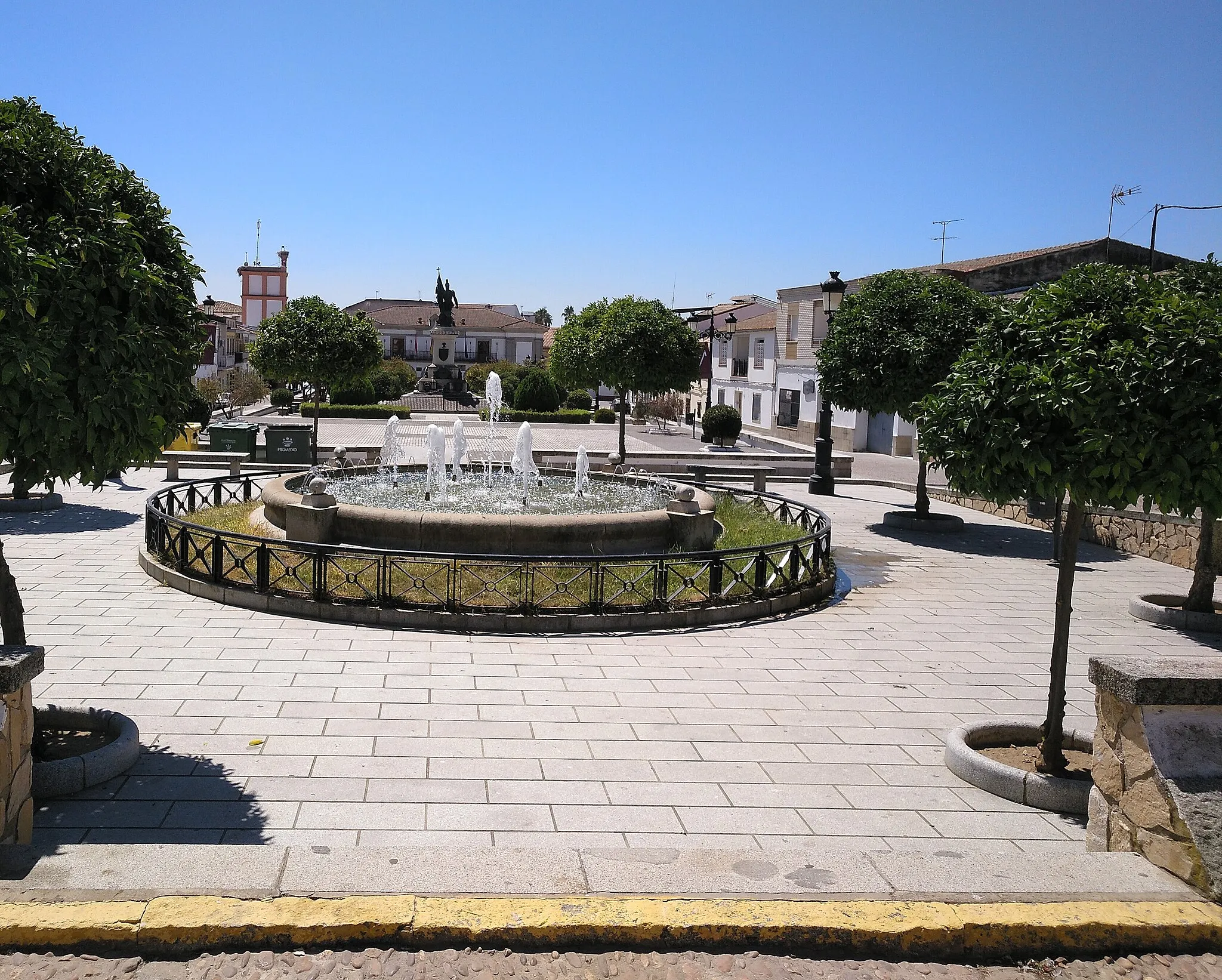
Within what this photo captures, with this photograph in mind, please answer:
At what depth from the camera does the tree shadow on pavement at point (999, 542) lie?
14.2 meters

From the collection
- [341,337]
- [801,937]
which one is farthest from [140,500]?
[801,937]

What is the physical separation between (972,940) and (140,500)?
15.8m

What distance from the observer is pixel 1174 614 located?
1011 centimetres

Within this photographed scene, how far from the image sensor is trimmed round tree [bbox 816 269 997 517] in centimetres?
1527

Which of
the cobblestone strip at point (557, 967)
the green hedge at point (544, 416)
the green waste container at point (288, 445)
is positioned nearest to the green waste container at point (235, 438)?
the green waste container at point (288, 445)

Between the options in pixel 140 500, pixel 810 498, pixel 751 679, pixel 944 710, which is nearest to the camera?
pixel 944 710

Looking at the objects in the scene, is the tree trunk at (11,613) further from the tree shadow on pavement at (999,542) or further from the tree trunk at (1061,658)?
the tree shadow on pavement at (999,542)

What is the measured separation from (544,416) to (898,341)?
23015 millimetres

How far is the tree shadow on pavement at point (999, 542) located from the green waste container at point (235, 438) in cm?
1354

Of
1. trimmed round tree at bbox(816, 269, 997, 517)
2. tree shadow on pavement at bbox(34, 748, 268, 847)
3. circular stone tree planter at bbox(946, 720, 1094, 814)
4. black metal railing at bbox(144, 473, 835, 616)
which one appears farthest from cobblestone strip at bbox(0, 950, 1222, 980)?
trimmed round tree at bbox(816, 269, 997, 517)

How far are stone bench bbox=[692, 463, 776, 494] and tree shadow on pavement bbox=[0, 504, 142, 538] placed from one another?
9.95 m

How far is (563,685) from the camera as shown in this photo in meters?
7.33

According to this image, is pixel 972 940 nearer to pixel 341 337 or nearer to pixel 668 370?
pixel 668 370

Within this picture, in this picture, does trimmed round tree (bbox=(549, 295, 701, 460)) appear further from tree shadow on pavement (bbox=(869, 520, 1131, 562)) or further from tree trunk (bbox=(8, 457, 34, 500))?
tree trunk (bbox=(8, 457, 34, 500))
